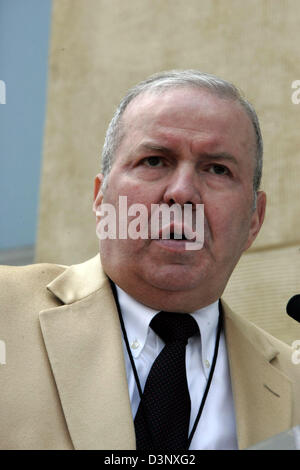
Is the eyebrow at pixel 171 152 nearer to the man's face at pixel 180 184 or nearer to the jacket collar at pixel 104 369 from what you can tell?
the man's face at pixel 180 184

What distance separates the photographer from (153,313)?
2.29 meters

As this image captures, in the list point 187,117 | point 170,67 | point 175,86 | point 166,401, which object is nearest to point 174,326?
point 166,401

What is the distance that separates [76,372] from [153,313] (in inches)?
14.9

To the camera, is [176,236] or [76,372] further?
[176,236]

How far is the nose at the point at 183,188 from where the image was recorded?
212cm

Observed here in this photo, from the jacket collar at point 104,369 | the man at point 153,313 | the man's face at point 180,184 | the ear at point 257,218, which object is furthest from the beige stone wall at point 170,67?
the man's face at point 180,184

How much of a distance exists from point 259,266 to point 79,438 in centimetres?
249

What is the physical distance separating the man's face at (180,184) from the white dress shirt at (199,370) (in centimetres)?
6

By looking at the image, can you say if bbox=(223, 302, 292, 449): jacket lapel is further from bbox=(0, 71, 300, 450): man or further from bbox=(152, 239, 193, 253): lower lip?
bbox=(152, 239, 193, 253): lower lip

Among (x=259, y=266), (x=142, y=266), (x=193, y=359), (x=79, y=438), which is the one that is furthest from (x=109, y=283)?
(x=259, y=266)

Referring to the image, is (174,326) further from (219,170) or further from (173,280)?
(219,170)

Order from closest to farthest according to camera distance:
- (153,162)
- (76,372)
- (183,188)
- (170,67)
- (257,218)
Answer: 1. (76,372)
2. (183,188)
3. (153,162)
4. (257,218)
5. (170,67)

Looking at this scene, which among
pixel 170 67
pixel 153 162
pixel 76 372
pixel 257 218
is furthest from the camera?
pixel 170 67

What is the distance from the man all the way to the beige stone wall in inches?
62.9
